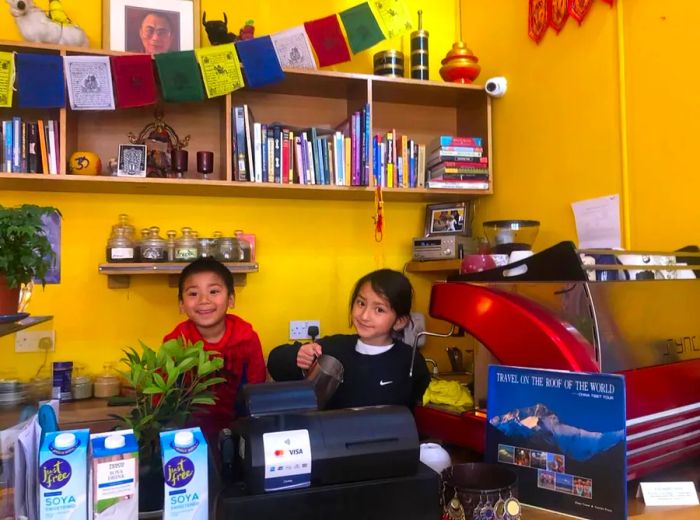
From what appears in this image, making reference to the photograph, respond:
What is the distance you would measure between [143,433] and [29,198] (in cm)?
164

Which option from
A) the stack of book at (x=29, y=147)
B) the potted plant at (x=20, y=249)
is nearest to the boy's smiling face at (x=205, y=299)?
the stack of book at (x=29, y=147)

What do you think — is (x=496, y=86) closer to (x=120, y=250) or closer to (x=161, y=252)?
(x=161, y=252)

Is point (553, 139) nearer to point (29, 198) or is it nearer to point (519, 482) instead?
point (519, 482)

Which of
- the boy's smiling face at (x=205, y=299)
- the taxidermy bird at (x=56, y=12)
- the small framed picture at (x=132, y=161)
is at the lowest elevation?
the boy's smiling face at (x=205, y=299)

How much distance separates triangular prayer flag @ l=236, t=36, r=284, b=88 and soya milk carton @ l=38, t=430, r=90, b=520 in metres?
1.59

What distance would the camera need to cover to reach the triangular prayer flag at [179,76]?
78.2 inches

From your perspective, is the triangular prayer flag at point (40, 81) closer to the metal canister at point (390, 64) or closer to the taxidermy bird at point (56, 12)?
the taxidermy bird at point (56, 12)

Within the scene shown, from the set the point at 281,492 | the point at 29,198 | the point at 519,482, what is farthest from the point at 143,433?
the point at 29,198

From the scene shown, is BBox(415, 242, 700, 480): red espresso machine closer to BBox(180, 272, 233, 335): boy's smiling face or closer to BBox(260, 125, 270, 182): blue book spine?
BBox(180, 272, 233, 335): boy's smiling face

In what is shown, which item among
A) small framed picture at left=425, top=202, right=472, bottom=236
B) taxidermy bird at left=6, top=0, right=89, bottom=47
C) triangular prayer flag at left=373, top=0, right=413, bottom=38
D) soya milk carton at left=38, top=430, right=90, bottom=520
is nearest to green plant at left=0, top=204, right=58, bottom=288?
soya milk carton at left=38, top=430, right=90, bottom=520

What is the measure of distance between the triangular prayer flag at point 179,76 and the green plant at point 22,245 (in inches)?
43.7

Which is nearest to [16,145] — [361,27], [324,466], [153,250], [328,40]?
[153,250]

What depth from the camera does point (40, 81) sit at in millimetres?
1905

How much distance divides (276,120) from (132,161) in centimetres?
61
